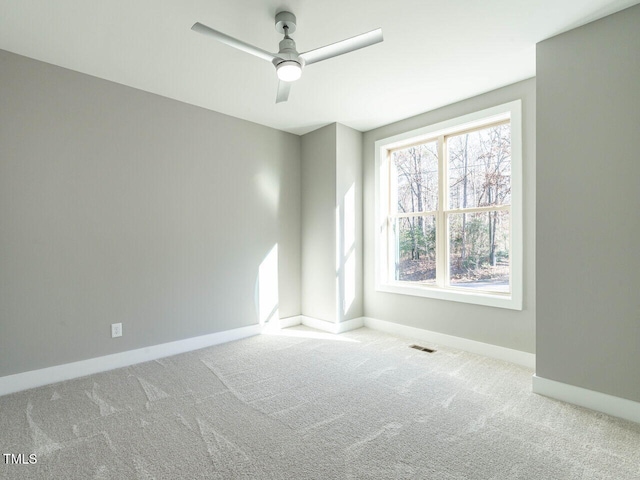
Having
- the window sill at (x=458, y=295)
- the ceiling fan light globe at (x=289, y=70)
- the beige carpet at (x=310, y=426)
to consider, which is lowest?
the beige carpet at (x=310, y=426)

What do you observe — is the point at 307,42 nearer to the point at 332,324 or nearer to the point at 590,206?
the point at 590,206

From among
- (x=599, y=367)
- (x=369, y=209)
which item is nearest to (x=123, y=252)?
(x=369, y=209)

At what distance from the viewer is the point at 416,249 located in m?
4.12

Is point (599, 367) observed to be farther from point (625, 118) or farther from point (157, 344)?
point (157, 344)

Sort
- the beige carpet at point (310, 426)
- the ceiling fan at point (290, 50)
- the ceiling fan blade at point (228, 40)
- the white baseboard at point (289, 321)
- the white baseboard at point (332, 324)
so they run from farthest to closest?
1. the white baseboard at point (289, 321)
2. the white baseboard at point (332, 324)
3. the ceiling fan at point (290, 50)
4. the ceiling fan blade at point (228, 40)
5. the beige carpet at point (310, 426)

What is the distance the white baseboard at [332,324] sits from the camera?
416 centimetres

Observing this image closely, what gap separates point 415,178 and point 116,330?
358 centimetres

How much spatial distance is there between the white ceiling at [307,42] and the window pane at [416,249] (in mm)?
1396

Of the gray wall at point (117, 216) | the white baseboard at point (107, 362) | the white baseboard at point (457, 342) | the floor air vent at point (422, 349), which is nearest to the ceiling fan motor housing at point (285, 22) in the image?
the gray wall at point (117, 216)

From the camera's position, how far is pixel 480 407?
2.33m

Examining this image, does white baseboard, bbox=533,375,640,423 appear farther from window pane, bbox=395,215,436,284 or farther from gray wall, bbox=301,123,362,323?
gray wall, bbox=301,123,362,323

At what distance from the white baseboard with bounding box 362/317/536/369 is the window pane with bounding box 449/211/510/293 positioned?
568 millimetres

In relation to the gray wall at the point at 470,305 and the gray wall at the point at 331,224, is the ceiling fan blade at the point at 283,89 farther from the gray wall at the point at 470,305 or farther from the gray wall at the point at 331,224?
the gray wall at the point at 470,305

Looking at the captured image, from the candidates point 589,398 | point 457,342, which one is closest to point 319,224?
point 457,342
